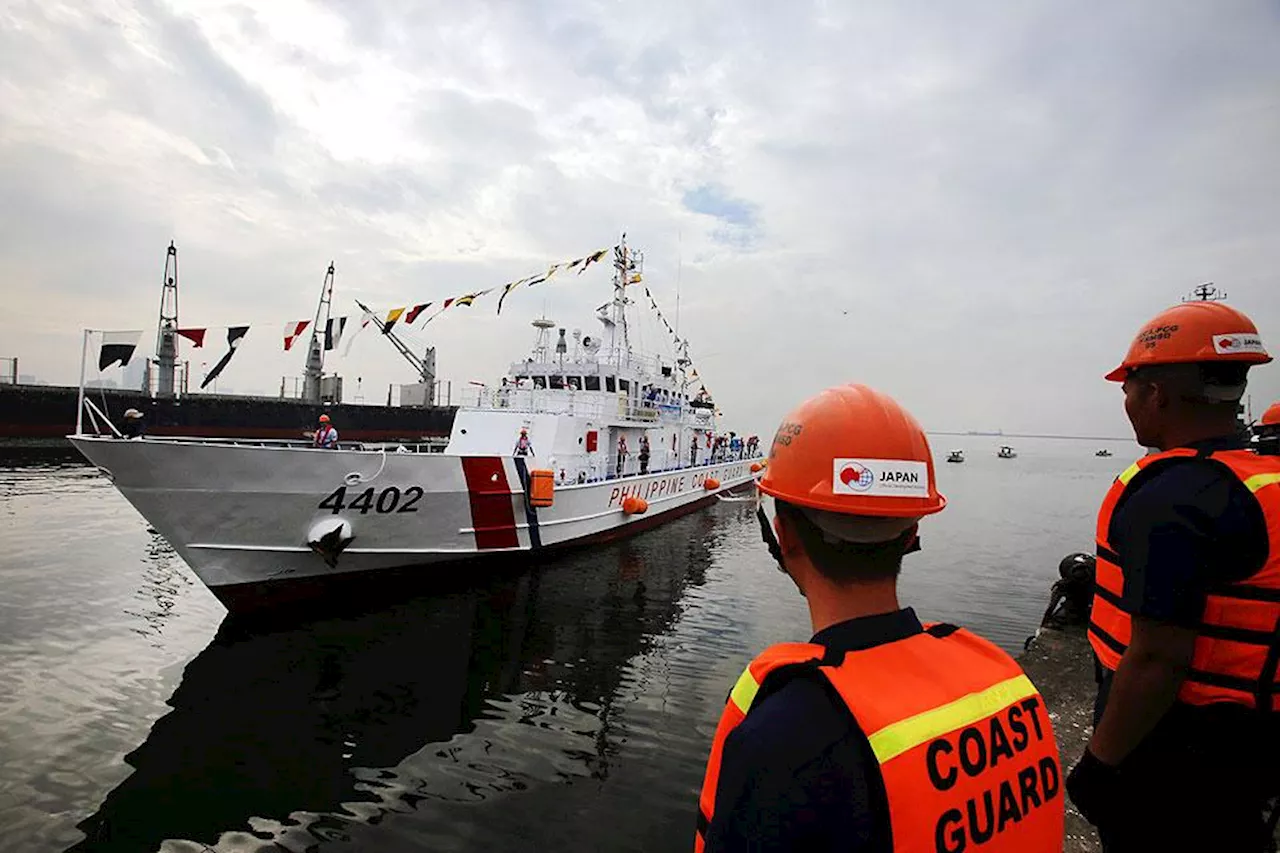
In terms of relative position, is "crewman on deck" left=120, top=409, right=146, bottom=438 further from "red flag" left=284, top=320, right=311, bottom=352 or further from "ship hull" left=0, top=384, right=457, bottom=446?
"ship hull" left=0, top=384, right=457, bottom=446

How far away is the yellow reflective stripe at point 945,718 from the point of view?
1.13 meters

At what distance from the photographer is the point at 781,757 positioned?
3.68 ft

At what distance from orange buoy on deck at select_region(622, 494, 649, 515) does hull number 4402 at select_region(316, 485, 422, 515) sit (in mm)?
7097

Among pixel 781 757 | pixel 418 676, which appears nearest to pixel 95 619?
pixel 418 676

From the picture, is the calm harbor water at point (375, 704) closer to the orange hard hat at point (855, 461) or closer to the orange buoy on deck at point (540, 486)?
the orange buoy on deck at point (540, 486)

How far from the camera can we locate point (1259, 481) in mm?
1952

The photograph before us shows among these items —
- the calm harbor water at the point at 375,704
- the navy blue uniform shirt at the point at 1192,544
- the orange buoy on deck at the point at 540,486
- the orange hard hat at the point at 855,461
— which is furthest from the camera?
the orange buoy on deck at the point at 540,486

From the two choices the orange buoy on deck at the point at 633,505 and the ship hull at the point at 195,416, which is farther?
the ship hull at the point at 195,416

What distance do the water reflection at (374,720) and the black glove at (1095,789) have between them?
464cm

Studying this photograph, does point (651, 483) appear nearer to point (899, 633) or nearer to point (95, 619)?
point (95, 619)

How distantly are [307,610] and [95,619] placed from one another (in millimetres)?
2844

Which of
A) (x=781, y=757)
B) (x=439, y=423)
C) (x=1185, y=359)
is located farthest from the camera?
(x=439, y=423)

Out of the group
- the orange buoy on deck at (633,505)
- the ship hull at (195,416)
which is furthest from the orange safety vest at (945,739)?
the ship hull at (195,416)

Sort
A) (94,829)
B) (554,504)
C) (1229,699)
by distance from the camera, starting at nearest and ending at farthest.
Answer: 1. (1229,699)
2. (94,829)
3. (554,504)
